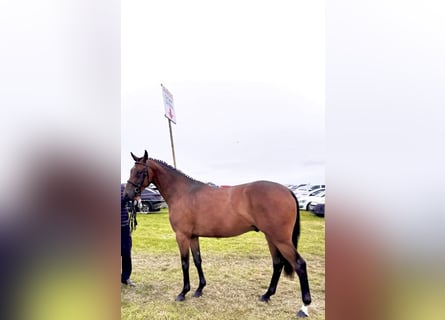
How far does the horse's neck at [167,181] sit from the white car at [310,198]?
679 millimetres

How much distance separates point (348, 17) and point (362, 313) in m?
1.22

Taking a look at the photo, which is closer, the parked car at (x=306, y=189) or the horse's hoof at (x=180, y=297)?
the parked car at (x=306, y=189)

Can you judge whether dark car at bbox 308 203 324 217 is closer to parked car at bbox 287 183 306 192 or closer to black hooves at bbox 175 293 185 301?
parked car at bbox 287 183 306 192

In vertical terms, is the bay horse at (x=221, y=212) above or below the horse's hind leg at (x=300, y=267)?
above

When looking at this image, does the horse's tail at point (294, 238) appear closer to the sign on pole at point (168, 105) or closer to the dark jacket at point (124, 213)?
the sign on pole at point (168, 105)

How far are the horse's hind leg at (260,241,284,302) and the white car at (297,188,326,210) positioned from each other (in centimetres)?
29

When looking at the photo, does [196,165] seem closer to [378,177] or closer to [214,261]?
[214,261]

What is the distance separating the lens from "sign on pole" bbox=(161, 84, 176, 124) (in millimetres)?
1576

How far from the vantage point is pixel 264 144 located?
1.54 m

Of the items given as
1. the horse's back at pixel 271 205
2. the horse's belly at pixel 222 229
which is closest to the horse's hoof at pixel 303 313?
the horse's back at pixel 271 205

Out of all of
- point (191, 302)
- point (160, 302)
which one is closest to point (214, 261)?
point (191, 302)

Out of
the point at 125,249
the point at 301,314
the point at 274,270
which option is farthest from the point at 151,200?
the point at 301,314

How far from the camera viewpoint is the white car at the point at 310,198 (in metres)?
1.43

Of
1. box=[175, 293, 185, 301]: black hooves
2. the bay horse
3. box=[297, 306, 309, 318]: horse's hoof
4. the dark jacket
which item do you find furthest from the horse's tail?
the dark jacket
